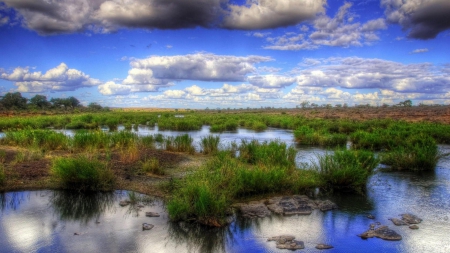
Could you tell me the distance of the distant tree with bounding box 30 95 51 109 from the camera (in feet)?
247

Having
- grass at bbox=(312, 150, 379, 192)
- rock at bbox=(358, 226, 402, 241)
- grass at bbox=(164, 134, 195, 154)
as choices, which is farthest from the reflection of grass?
grass at bbox=(164, 134, 195, 154)

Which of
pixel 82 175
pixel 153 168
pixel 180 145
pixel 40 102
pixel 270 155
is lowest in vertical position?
pixel 153 168

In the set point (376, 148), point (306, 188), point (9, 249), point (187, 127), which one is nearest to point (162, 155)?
point (306, 188)

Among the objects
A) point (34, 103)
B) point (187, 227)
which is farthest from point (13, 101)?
point (187, 227)

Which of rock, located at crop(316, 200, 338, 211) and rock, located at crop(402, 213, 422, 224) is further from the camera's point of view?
rock, located at crop(316, 200, 338, 211)

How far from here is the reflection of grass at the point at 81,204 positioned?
7720mm

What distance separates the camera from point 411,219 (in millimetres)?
7348

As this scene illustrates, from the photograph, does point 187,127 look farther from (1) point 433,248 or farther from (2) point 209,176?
(1) point 433,248

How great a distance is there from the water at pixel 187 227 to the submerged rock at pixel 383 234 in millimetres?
132

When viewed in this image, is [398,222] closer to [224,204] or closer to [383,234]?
[383,234]

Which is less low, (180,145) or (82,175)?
(180,145)

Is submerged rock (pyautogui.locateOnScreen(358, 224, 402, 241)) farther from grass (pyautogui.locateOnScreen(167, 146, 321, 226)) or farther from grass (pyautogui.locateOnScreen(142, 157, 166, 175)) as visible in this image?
grass (pyautogui.locateOnScreen(142, 157, 166, 175))

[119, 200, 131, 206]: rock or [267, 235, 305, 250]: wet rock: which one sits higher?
[119, 200, 131, 206]: rock

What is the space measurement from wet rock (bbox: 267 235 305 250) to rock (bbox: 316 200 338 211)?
1.88 m
